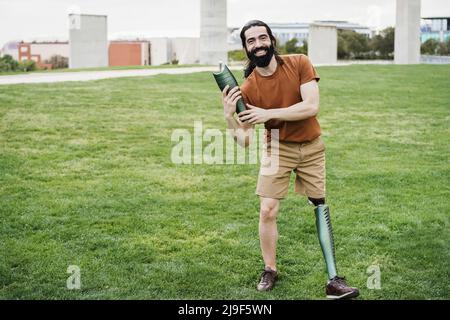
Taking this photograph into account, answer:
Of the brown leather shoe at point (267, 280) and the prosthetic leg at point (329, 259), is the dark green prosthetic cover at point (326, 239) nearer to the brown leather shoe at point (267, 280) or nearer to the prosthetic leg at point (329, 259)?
the prosthetic leg at point (329, 259)

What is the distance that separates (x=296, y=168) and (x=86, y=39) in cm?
3400

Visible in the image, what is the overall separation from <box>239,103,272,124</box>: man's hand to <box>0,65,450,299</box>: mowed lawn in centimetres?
138

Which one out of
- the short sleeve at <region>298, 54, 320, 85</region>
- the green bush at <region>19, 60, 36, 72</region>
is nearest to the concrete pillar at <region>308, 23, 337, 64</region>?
the green bush at <region>19, 60, 36, 72</region>

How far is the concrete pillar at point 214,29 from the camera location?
3575cm

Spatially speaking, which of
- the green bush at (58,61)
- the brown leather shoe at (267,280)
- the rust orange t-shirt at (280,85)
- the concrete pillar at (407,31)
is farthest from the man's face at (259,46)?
the green bush at (58,61)

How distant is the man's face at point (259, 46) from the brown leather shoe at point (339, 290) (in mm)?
1724

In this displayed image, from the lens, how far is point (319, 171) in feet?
15.9

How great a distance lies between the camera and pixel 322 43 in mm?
44281

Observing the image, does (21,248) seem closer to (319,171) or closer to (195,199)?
(195,199)

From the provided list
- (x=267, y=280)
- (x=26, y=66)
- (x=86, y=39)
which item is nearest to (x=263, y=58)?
(x=267, y=280)

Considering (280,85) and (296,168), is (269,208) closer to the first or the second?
(296,168)

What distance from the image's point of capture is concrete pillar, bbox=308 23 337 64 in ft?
142
